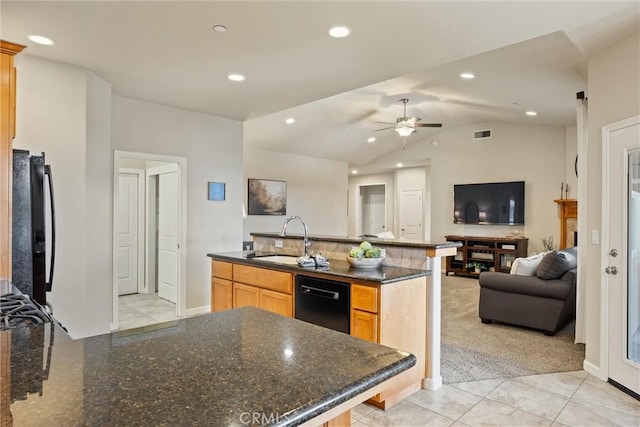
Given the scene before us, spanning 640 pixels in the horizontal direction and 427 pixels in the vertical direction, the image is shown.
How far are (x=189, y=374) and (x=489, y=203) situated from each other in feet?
26.0

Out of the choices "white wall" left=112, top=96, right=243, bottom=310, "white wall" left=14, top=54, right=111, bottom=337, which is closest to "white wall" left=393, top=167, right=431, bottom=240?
"white wall" left=112, top=96, right=243, bottom=310

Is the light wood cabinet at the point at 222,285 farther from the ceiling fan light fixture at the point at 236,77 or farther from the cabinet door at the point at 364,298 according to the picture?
the ceiling fan light fixture at the point at 236,77

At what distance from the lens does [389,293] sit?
2580 millimetres

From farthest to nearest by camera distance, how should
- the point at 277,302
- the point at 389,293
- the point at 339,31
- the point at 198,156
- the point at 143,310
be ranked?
the point at 143,310
the point at 198,156
the point at 277,302
the point at 339,31
the point at 389,293

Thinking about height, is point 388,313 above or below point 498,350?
above

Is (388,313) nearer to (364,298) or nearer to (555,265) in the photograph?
(364,298)

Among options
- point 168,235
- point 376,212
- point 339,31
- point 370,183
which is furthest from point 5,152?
point 376,212

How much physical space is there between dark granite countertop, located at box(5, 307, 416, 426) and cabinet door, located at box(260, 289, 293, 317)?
1.83m

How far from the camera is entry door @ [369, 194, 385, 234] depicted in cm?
1224

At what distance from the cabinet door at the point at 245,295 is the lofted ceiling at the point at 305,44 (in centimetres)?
205

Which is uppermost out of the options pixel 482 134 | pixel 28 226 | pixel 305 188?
pixel 482 134

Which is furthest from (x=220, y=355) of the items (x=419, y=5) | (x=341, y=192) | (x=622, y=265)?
(x=341, y=192)

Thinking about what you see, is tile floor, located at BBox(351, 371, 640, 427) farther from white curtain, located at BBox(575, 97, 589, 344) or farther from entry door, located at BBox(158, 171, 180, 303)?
entry door, located at BBox(158, 171, 180, 303)

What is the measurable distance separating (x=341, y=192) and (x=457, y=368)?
7.26 m
